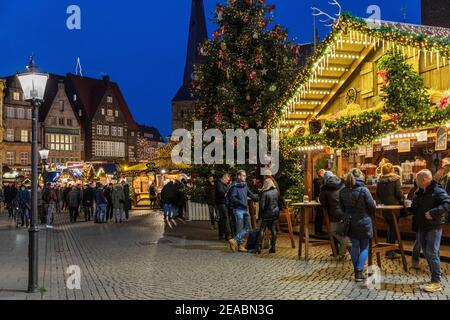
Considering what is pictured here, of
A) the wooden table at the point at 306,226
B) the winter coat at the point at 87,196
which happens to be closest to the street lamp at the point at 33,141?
the wooden table at the point at 306,226

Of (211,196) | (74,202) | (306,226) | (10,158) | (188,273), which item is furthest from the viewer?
(10,158)

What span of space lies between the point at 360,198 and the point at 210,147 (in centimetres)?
1119

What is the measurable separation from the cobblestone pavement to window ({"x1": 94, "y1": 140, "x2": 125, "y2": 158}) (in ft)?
186

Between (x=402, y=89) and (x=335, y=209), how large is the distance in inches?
152

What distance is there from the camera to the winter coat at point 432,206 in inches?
339

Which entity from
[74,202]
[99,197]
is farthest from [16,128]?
[99,197]

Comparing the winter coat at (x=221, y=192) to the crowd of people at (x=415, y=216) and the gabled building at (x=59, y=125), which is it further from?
the gabled building at (x=59, y=125)

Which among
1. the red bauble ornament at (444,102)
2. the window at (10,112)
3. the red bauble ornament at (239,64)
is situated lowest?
the red bauble ornament at (444,102)

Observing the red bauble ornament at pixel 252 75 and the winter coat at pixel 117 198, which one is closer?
the red bauble ornament at pixel 252 75

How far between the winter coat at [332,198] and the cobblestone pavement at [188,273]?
892mm

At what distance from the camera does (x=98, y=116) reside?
72.0m

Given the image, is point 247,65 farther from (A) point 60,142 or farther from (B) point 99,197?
(A) point 60,142

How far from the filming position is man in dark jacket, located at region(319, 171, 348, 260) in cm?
1180

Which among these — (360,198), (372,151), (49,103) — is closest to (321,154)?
(372,151)
